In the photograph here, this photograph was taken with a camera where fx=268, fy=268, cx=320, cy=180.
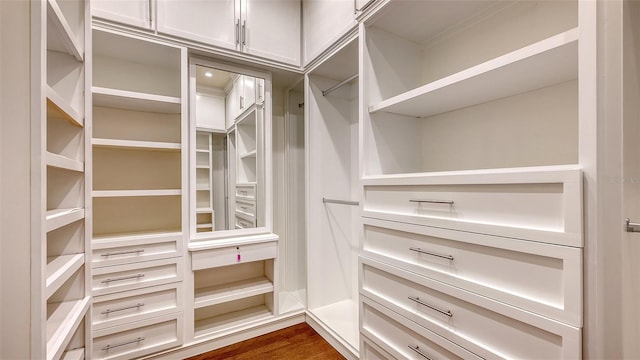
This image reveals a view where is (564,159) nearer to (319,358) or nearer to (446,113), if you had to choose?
(446,113)

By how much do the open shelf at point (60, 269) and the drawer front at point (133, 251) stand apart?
→ 2.17 feet

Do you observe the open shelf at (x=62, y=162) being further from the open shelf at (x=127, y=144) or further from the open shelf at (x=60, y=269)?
the open shelf at (x=127, y=144)

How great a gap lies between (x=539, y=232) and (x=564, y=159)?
48 centimetres

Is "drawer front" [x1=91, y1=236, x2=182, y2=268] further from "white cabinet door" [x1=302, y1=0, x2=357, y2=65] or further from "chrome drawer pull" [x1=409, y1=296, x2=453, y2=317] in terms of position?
"white cabinet door" [x1=302, y1=0, x2=357, y2=65]

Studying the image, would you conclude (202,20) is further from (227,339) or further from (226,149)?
(227,339)

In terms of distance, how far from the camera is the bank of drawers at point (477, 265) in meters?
0.74

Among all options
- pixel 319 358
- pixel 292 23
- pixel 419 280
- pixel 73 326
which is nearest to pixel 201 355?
pixel 319 358

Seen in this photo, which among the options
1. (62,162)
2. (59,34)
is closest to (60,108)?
(62,162)

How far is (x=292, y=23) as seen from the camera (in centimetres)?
211

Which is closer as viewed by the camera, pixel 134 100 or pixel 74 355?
pixel 74 355

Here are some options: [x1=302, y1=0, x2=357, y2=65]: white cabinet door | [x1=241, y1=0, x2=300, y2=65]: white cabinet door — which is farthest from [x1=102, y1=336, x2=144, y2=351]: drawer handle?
[x1=302, y1=0, x2=357, y2=65]: white cabinet door

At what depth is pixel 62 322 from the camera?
0.85 m

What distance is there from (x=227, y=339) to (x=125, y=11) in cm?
219

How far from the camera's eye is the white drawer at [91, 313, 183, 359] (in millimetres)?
1562
